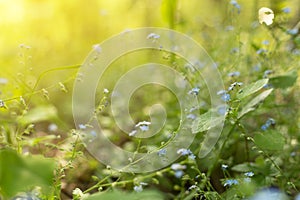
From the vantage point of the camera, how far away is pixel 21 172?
0.99 metres

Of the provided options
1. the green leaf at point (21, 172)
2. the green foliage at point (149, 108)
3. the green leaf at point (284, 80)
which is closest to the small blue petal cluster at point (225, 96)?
the green foliage at point (149, 108)

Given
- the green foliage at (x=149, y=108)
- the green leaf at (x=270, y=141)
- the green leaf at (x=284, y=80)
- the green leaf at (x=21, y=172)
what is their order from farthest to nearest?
the green leaf at (x=284, y=80) < the green leaf at (x=270, y=141) < the green foliage at (x=149, y=108) < the green leaf at (x=21, y=172)

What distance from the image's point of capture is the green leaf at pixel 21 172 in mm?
973

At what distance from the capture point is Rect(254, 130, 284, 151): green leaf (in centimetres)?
146

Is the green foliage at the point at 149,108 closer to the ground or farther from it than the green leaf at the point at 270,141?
farther from it

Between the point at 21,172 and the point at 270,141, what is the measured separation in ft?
2.52

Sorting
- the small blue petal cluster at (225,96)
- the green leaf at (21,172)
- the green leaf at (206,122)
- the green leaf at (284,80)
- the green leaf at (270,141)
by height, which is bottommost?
the green leaf at (21,172)

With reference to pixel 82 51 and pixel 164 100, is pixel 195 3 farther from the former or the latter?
pixel 164 100

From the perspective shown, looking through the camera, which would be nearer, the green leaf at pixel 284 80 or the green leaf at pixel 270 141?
the green leaf at pixel 270 141

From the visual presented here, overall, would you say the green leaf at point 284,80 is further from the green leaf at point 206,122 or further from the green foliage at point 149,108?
the green leaf at point 206,122

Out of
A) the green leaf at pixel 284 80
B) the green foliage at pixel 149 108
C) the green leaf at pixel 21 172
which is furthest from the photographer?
the green leaf at pixel 284 80

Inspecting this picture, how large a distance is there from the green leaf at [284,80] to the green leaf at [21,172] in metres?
1.00

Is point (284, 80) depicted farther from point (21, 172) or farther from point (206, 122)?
point (21, 172)

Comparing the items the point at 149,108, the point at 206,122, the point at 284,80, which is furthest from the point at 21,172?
the point at 149,108
